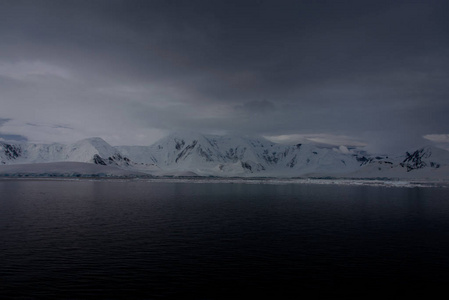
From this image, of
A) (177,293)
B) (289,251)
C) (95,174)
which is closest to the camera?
(177,293)

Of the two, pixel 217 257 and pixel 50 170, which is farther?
pixel 50 170

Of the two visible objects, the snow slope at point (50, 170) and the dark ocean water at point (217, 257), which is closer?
the dark ocean water at point (217, 257)

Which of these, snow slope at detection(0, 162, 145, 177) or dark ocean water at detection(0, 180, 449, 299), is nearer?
dark ocean water at detection(0, 180, 449, 299)

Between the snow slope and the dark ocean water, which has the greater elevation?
the snow slope

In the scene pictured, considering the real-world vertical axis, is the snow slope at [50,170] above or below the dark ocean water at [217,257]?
above

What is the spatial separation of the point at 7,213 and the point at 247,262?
27.3 metres

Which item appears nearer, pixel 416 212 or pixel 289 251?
pixel 289 251

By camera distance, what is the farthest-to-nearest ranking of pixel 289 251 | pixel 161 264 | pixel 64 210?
pixel 64 210 < pixel 289 251 < pixel 161 264

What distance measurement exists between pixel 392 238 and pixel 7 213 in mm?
33765

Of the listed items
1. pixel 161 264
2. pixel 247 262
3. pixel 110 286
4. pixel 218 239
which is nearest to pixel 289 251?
pixel 247 262

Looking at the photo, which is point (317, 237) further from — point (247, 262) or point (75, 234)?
point (75, 234)

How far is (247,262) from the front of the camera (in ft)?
58.3

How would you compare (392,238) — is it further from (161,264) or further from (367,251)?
(161,264)

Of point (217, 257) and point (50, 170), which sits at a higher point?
point (50, 170)
